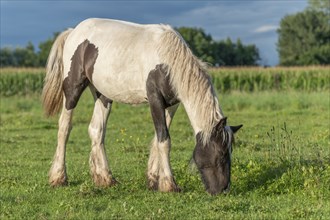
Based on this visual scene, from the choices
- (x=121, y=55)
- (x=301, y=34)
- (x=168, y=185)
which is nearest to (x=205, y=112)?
(x=168, y=185)

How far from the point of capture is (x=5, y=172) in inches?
364

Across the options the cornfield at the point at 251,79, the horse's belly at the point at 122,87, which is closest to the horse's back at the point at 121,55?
the horse's belly at the point at 122,87

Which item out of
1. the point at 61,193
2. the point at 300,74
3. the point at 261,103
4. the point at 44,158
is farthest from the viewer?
the point at 300,74

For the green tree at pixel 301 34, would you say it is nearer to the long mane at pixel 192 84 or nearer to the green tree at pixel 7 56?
the green tree at pixel 7 56

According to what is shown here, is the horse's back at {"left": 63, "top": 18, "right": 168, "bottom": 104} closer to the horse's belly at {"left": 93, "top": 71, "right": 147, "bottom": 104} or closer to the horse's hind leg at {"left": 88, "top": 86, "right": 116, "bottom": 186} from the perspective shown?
the horse's belly at {"left": 93, "top": 71, "right": 147, "bottom": 104}

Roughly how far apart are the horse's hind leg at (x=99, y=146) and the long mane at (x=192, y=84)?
1749 mm

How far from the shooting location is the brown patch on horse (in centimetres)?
809

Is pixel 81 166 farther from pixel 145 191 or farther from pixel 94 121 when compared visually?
pixel 145 191

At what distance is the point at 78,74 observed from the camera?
8172 millimetres

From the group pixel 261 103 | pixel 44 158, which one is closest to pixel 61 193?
pixel 44 158

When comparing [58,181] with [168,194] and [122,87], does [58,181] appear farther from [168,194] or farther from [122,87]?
[168,194]

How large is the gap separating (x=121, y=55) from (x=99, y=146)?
60.8 inches

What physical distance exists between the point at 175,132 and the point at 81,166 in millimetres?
5192

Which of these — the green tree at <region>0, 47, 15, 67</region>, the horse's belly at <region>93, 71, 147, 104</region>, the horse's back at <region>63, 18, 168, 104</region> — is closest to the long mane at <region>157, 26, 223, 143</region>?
the horse's back at <region>63, 18, 168, 104</region>
